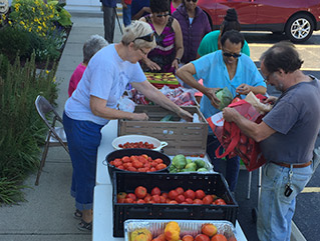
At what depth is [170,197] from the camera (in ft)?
9.65

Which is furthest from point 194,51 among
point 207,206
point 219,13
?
point 219,13

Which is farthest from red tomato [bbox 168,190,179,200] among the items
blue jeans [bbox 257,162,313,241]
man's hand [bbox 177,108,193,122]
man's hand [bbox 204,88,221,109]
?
man's hand [bbox 204,88,221,109]

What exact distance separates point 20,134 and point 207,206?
334 centimetres

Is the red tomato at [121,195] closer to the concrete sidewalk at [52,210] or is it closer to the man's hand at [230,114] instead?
the man's hand at [230,114]

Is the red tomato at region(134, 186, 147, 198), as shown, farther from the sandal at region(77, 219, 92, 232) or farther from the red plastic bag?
the sandal at region(77, 219, 92, 232)

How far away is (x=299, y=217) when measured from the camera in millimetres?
5004

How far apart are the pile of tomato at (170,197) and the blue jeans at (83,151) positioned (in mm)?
936

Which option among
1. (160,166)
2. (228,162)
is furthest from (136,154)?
(228,162)

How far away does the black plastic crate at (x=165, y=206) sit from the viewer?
2.65 metres

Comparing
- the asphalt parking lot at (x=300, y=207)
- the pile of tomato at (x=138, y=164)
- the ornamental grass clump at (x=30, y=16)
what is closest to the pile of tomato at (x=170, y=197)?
the pile of tomato at (x=138, y=164)

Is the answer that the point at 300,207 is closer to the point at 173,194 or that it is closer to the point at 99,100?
the point at 173,194

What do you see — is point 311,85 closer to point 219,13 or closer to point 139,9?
point 139,9

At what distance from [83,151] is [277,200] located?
163 centimetres

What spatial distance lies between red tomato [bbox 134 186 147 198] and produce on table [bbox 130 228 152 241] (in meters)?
0.37
